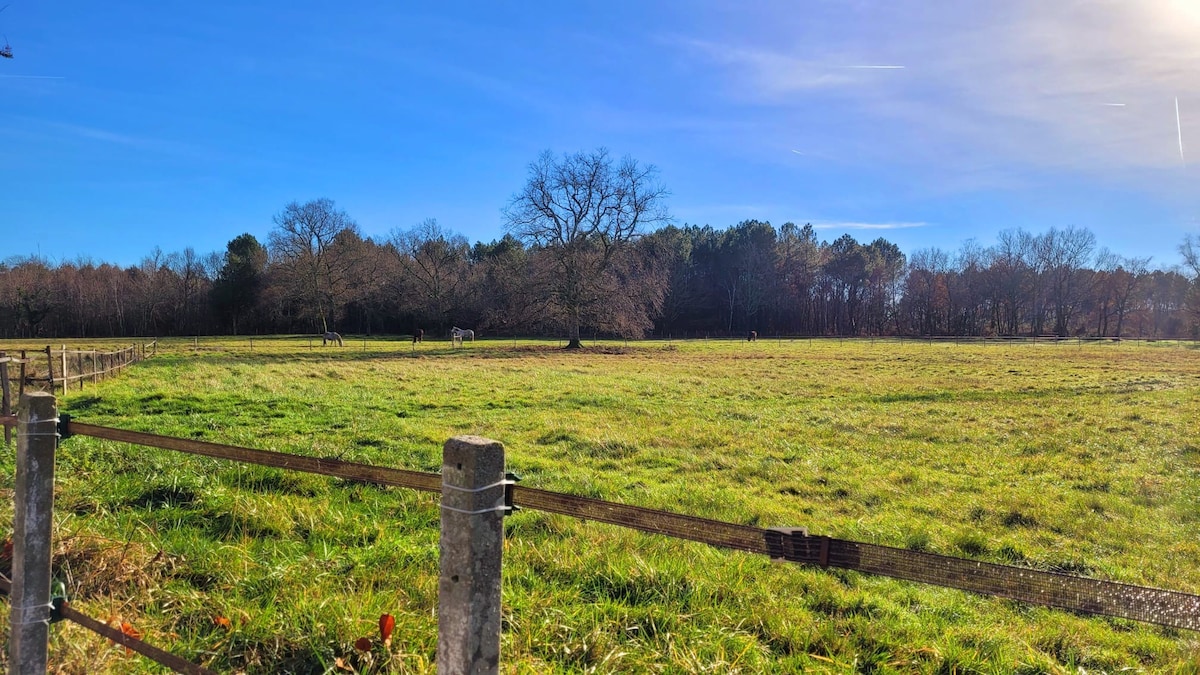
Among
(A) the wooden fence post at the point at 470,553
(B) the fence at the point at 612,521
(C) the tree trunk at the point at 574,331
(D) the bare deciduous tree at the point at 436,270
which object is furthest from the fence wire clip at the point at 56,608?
(D) the bare deciduous tree at the point at 436,270

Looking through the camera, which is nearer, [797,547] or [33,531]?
[797,547]

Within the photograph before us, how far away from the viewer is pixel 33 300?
71625 mm

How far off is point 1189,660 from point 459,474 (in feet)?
14.8

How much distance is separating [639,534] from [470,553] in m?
3.70

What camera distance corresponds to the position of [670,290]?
7844 cm

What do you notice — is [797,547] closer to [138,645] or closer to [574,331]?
[138,645]

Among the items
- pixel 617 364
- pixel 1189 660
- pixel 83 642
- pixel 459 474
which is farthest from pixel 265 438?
pixel 617 364

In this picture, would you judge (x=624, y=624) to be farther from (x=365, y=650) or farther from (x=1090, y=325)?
(x=1090, y=325)

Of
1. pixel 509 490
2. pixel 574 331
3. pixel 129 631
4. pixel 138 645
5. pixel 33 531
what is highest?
pixel 574 331

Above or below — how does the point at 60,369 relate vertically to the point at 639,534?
above

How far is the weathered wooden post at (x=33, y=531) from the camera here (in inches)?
105

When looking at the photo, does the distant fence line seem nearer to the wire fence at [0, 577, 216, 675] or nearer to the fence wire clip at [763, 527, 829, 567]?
the wire fence at [0, 577, 216, 675]

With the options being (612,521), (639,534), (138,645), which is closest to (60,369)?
(639,534)

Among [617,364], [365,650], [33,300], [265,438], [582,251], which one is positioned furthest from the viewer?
[33,300]
